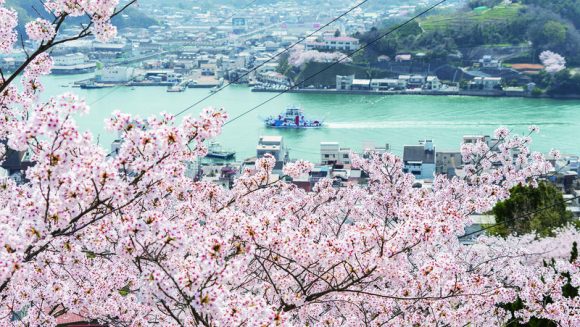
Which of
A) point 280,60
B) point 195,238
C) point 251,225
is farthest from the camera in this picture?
point 280,60

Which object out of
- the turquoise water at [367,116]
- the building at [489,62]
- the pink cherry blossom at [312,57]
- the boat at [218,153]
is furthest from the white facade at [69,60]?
the building at [489,62]

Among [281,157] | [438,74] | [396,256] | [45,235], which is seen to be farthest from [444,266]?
[438,74]

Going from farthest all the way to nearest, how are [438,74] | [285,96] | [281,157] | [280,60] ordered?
[280,60]
[438,74]
[285,96]
[281,157]

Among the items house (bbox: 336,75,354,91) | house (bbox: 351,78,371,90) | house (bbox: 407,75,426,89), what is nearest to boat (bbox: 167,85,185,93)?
house (bbox: 336,75,354,91)

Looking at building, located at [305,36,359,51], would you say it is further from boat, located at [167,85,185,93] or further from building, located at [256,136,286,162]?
building, located at [256,136,286,162]

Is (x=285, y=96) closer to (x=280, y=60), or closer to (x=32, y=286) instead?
(x=280, y=60)

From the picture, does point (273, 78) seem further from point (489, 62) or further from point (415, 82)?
point (489, 62)

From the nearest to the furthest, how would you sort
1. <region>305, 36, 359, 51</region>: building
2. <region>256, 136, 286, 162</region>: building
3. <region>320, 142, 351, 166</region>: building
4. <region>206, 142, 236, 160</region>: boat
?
1. <region>320, 142, 351, 166</region>: building
2. <region>256, 136, 286, 162</region>: building
3. <region>206, 142, 236, 160</region>: boat
4. <region>305, 36, 359, 51</region>: building
